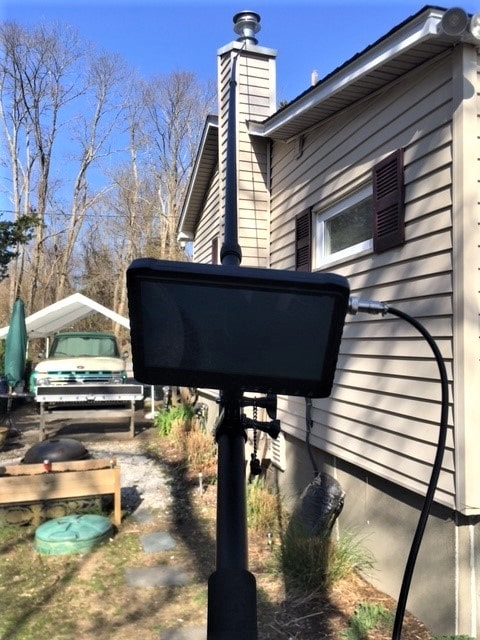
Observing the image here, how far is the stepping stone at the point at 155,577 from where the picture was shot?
4449 millimetres

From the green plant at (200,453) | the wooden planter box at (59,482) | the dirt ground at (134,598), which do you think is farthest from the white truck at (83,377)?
the dirt ground at (134,598)

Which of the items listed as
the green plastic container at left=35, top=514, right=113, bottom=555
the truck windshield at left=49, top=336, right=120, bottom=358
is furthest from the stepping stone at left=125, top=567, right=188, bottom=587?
the truck windshield at left=49, top=336, right=120, bottom=358

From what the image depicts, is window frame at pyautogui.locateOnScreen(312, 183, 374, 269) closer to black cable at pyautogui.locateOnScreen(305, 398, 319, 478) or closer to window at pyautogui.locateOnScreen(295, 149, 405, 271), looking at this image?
window at pyautogui.locateOnScreen(295, 149, 405, 271)

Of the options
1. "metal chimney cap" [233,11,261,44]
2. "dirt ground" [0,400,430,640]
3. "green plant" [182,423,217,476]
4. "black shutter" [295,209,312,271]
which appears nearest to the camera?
"metal chimney cap" [233,11,261,44]

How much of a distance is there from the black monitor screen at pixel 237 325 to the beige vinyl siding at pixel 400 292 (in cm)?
273

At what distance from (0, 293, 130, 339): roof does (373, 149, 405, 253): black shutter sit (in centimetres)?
660

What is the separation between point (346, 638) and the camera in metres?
3.58

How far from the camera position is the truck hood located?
11102mm

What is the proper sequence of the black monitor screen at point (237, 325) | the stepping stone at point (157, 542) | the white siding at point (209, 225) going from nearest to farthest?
the black monitor screen at point (237, 325), the stepping stone at point (157, 542), the white siding at point (209, 225)

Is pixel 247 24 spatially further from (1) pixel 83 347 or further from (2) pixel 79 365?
(1) pixel 83 347

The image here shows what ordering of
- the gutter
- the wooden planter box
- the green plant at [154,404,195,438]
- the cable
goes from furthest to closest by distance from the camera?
1. the green plant at [154,404,195,438]
2. the wooden planter box
3. the gutter
4. the cable

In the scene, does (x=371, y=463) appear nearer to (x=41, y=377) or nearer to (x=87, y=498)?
(x=87, y=498)

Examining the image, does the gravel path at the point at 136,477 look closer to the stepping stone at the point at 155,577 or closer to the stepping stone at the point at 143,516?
the stepping stone at the point at 143,516

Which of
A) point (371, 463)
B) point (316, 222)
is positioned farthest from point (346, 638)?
point (316, 222)
